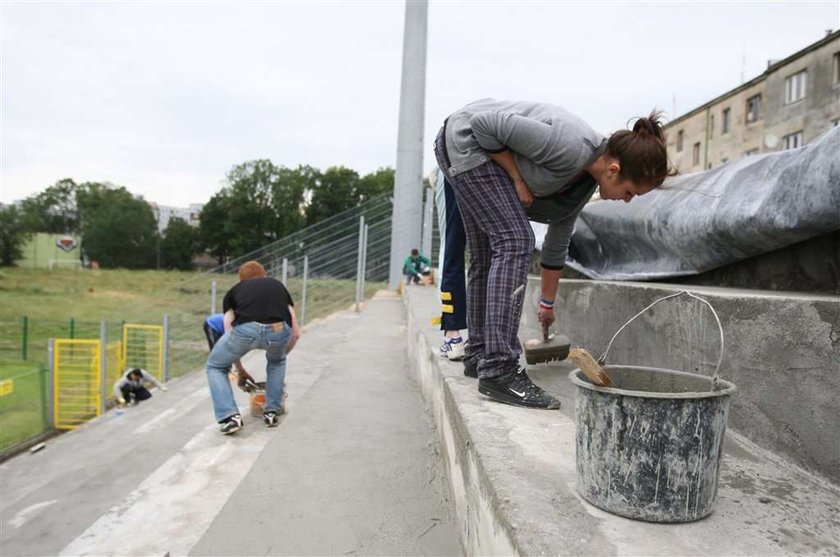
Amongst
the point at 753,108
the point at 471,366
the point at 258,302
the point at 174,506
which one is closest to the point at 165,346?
the point at 258,302

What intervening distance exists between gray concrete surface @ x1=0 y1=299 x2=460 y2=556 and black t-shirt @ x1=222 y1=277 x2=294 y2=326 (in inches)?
25.7

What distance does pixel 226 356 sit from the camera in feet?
13.1

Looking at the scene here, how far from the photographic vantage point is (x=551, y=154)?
202cm

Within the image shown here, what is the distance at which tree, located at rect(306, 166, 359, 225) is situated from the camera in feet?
197

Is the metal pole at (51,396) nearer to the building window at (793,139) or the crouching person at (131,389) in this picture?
the crouching person at (131,389)

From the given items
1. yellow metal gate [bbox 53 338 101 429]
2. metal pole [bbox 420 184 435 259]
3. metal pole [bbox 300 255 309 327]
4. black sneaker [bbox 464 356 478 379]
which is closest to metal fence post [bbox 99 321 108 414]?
yellow metal gate [bbox 53 338 101 429]

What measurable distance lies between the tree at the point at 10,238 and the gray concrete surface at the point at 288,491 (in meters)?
58.7

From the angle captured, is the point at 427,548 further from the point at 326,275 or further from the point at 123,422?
the point at 326,275

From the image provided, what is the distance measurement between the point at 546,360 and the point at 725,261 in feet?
3.11

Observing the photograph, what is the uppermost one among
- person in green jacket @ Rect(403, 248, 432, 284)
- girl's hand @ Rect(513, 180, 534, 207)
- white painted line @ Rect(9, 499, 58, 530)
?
girl's hand @ Rect(513, 180, 534, 207)

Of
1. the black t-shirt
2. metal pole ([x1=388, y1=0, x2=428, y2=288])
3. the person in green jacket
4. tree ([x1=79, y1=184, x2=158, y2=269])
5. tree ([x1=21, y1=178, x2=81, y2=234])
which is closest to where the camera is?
the black t-shirt

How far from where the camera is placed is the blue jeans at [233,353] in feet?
12.8

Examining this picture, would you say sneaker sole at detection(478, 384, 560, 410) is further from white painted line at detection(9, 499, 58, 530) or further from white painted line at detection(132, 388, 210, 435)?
white painted line at detection(132, 388, 210, 435)

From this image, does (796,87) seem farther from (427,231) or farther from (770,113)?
(427,231)
